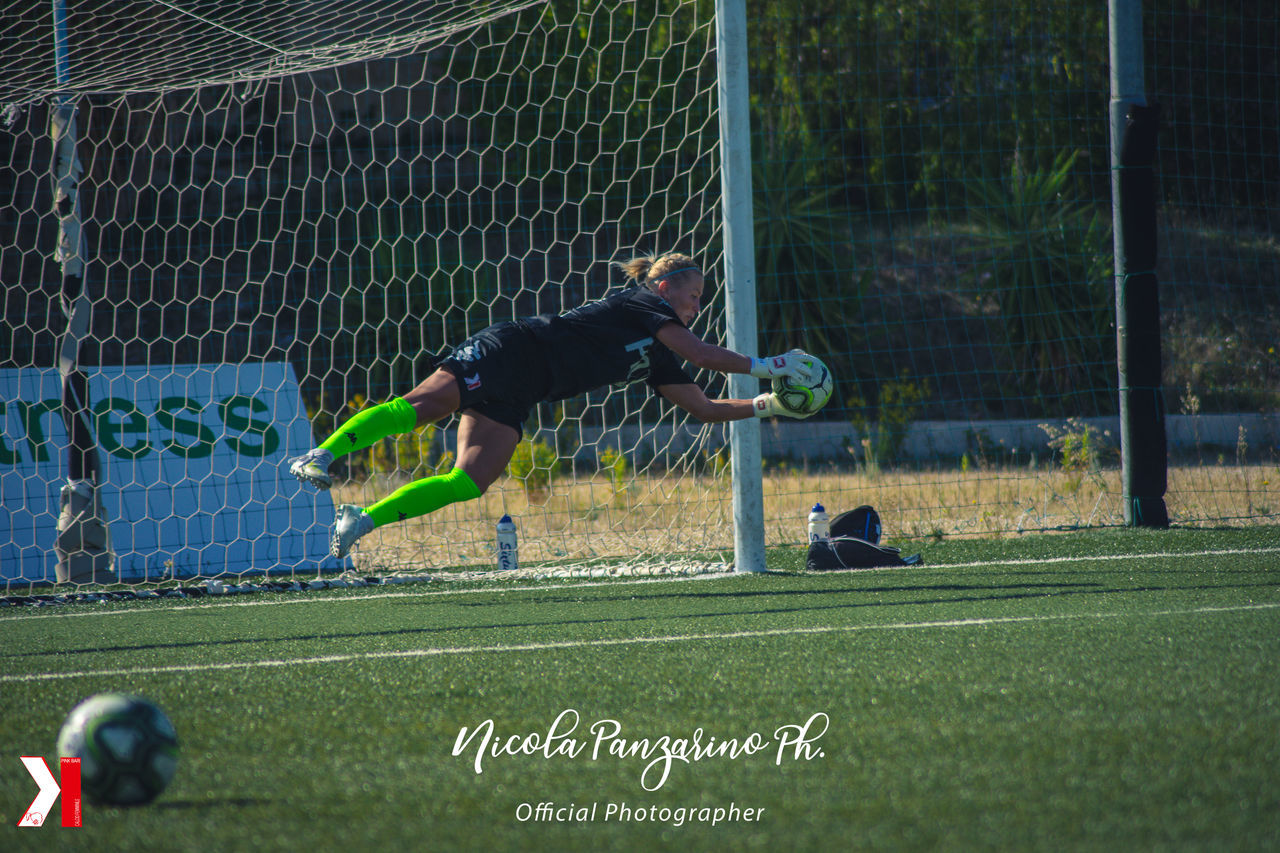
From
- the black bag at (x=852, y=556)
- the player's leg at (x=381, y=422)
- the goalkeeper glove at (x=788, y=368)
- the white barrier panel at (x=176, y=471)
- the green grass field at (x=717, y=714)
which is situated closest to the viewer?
the green grass field at (x=717, y=714)

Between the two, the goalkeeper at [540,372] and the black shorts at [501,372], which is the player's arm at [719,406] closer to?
the goalkeeper at [540,372]

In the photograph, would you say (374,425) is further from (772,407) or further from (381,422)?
(772,407)

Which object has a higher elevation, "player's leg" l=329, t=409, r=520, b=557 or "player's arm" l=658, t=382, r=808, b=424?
"player's arm" l=658, t=382, r=808, b=424

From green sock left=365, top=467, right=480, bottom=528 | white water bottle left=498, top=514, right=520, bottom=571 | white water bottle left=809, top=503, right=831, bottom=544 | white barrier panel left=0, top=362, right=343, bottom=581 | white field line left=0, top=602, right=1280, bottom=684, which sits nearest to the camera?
white field line left=0, top=602, right=1280, bottom=684

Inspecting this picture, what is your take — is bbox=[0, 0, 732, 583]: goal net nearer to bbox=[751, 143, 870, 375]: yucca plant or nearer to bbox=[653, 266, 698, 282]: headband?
bbox=[653, 266, 698, 282]: headband

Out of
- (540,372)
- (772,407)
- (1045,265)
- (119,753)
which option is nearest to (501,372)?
(540,372)

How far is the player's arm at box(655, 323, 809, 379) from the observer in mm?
4626

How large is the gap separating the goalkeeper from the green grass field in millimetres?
622

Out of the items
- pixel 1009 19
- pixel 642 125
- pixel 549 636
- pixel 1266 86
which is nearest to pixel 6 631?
pixel 549 636

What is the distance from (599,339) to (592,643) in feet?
5.62

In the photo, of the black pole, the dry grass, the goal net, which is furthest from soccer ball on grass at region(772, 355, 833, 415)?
the black pole

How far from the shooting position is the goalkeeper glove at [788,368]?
182 inches

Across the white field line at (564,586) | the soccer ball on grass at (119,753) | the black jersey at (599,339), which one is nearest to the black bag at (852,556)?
the white field line at (564,586)

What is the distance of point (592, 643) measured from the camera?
3.54 metres
